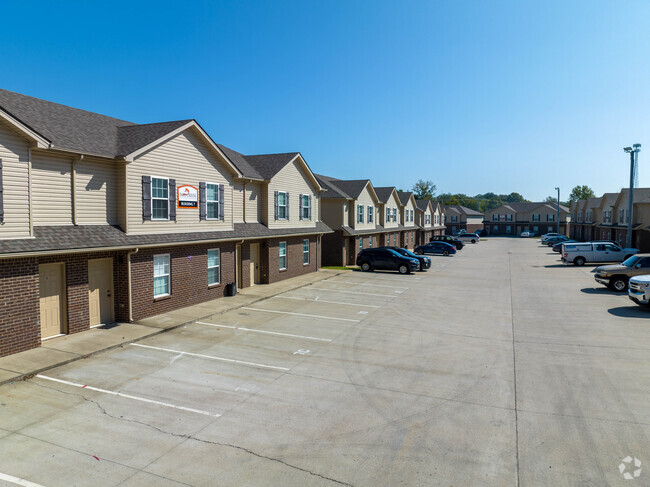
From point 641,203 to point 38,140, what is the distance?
50.7 metres

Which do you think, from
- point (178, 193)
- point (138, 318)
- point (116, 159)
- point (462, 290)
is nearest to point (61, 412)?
point (138, 318)

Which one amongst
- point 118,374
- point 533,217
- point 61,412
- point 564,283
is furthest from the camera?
point 533,217

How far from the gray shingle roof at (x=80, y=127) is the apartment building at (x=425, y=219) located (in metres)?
47.8

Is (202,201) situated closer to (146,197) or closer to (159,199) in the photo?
(159,199)

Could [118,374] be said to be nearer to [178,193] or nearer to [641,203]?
[178,193]

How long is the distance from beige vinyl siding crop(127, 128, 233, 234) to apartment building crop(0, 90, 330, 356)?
0.14 feet

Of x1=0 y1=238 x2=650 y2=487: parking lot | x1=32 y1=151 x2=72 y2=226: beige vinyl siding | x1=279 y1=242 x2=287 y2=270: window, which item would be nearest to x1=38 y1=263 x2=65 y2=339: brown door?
x1=32 y1=151 x2=72 y2=226: beige vinyl siding

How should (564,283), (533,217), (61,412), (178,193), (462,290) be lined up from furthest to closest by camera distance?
(533,217)
(564,283)
(462,290)
(178,193)
(61,412)

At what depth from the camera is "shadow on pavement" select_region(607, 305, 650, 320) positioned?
17.4 m

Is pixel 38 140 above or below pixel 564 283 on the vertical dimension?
above

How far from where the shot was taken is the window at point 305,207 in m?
28.7

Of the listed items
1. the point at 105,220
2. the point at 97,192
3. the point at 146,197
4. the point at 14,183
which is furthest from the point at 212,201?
the point at 14,183

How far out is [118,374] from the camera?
34.7ft

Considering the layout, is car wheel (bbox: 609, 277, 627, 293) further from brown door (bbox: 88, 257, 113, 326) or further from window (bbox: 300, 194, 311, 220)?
brown door (bbox: 88, 257, 113, 326)
